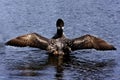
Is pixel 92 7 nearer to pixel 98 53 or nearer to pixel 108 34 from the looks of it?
pixel 108 34

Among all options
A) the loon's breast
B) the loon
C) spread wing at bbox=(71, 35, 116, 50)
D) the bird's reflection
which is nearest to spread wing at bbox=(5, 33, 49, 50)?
the loon

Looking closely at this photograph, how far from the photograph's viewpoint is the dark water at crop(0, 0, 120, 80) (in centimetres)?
1365

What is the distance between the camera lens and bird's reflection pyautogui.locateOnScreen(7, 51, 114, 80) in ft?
44.7

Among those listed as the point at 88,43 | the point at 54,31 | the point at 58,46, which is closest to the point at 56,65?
the point at 58,46

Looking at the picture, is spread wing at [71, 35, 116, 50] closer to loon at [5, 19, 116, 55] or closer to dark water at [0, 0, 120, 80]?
loon at [5, 19, 116, 55]

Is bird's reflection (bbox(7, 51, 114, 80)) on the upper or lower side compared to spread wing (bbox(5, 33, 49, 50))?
lower

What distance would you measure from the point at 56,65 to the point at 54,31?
495cm

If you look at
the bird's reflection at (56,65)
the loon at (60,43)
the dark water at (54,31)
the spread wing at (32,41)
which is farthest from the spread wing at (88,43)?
the spread wing at (32,41)

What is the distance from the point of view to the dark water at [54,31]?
13648mm

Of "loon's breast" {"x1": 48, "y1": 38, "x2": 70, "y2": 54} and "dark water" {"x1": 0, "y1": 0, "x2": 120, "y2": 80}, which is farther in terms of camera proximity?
"loon's breast" {"x1": 48, "y1": 38, "x2": 70, "y2": 54}

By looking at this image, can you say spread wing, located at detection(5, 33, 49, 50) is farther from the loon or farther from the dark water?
the dark water

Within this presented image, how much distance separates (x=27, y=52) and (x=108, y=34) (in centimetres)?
391

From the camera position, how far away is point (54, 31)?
19.6m

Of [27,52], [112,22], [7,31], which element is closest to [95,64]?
[27,52]
